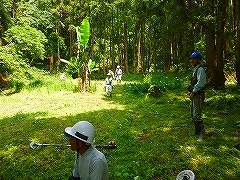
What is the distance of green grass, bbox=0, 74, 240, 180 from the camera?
5.38m

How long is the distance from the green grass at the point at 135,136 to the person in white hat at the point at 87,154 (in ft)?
7.66

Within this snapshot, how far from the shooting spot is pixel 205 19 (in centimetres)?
930

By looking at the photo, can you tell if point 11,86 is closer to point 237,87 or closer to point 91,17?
point 91,17

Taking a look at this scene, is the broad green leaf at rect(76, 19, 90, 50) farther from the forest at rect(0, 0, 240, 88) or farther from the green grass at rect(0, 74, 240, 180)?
the green grass at rect(0, 74, 240, 180)

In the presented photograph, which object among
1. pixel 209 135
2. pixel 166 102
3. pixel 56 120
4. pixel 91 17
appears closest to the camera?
pixel 209 135

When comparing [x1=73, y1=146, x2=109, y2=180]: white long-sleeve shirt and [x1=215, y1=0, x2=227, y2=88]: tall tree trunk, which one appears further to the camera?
[x1=215, y1=0, x2=227, y2=88]: tall tree trunk

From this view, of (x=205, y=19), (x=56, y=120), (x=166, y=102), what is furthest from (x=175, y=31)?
(x=56, y=120)

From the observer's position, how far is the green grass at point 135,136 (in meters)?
5.38

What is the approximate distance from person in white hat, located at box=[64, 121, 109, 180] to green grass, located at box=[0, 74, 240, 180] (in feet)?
7.66

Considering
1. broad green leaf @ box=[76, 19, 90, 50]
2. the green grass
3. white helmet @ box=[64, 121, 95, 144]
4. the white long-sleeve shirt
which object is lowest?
the green grass

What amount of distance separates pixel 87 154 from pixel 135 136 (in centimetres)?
475

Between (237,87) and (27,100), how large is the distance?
1236 cm

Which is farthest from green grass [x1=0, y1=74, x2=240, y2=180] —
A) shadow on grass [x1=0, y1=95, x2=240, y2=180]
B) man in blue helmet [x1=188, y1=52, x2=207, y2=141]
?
man in blue helmet [x1=188, y1=52, x2=207, y2=141]

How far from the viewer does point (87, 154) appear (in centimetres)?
286
